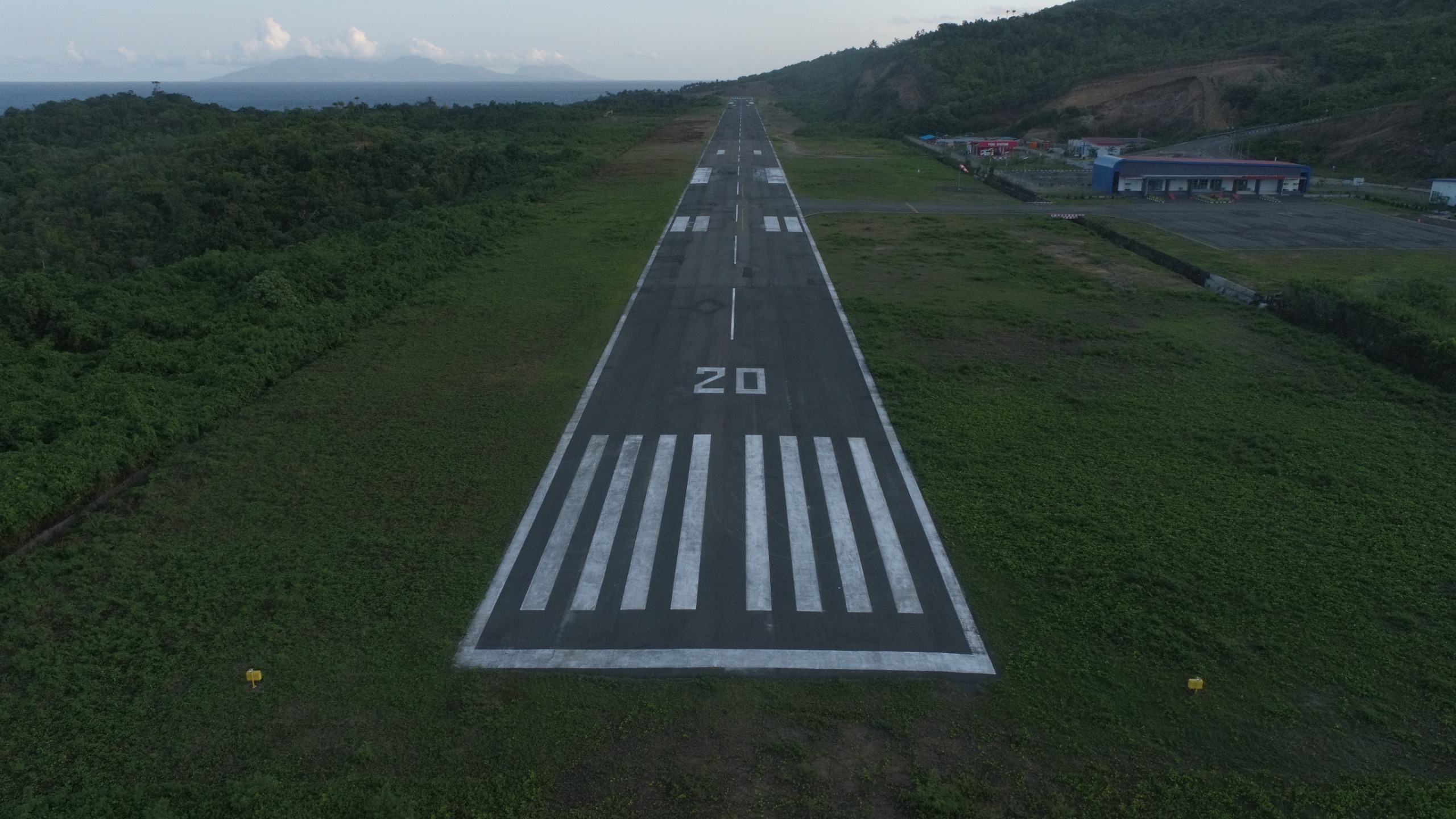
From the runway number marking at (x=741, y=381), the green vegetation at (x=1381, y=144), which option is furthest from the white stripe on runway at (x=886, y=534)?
the green vegetation at (x=1381, y=144)

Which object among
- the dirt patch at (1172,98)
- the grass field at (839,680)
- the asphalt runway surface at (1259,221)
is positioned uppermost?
the dirt patch at (1172,98)

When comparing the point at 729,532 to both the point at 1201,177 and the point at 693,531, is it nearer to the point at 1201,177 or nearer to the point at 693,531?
the point at 693,531

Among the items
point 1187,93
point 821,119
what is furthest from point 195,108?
point 1187,93

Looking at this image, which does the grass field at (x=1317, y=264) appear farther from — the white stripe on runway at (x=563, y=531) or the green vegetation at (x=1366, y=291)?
the white stripe on runway at (x=563, y=531)

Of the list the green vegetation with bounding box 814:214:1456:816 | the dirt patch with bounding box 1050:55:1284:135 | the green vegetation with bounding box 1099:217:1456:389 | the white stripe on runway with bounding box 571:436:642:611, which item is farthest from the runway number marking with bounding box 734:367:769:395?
the dirt patch with bounding box 1050:55:1284:135

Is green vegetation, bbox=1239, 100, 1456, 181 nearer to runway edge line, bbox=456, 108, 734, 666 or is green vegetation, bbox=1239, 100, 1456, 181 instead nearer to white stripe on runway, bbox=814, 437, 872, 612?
runway edge line, bbox=456, 108, 734, 666

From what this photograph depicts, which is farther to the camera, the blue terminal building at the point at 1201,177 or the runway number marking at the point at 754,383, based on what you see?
the blue terminal building at the point at 1201,177

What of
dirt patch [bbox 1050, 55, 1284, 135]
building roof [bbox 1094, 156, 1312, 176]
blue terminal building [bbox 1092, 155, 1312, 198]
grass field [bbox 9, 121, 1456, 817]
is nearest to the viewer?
grass field [bbox 9, 121, 1456, 817]

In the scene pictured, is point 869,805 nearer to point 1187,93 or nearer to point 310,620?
point 310,620
